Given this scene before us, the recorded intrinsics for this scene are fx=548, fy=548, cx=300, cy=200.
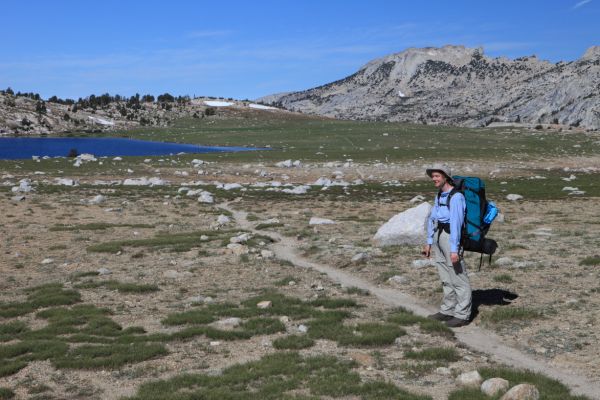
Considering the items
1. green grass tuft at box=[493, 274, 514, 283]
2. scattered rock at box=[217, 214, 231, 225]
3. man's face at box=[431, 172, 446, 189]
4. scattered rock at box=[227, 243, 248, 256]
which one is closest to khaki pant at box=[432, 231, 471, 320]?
man's face at box=[431, 172, 446, 189]

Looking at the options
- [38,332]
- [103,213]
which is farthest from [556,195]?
[38,332]

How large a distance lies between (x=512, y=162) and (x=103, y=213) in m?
58.3

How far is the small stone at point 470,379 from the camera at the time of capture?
10.2 metres

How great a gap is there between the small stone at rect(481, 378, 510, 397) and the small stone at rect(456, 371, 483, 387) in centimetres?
25

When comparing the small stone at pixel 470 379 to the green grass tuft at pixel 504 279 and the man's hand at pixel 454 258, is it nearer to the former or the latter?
the man's hand at pixel 454 258

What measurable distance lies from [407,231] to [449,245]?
11092 mm

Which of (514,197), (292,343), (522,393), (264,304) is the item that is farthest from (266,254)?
(514,197)

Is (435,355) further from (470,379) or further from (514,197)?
(514,197)

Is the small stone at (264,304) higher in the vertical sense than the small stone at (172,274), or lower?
higher

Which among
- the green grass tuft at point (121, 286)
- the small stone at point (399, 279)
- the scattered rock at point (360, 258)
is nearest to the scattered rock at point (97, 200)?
the green grass tuft at point (121, 286)

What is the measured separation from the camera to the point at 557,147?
99125mm

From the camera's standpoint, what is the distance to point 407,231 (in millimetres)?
24656

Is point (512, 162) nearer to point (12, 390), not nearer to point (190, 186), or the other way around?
point (190, 186)

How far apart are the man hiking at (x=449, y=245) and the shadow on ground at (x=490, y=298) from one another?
83 cm
